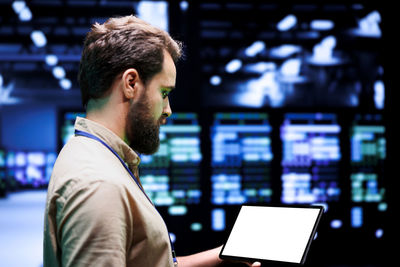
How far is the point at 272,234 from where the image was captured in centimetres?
148

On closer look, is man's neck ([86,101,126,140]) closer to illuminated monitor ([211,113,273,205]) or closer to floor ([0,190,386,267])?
illuminated monitor ([211,113,273,205])

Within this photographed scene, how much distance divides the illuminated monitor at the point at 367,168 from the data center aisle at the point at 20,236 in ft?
9.83

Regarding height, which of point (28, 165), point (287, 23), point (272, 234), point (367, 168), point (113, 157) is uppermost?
point (287, 23)

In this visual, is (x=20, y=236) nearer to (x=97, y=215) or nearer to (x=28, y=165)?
(x=97, y=215)

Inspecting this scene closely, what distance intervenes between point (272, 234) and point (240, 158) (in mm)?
2510

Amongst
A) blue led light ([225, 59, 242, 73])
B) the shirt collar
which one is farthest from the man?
blue led light ([225, 59, 242, 73])

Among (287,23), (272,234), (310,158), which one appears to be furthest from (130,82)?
(287,23)

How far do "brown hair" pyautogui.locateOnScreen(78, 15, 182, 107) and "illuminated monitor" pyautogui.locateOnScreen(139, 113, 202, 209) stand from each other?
2725mm

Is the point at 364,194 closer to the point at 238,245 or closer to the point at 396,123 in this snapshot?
the point at 396,123

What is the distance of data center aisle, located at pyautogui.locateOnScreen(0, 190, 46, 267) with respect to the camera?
15.9ft

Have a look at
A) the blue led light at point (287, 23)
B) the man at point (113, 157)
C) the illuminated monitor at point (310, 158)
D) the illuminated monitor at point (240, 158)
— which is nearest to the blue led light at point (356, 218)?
the illuminated monitor at point (310, 158)

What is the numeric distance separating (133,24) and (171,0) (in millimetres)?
3679

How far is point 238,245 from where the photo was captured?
1495 mm

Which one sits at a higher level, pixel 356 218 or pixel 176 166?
pixel 176 166
